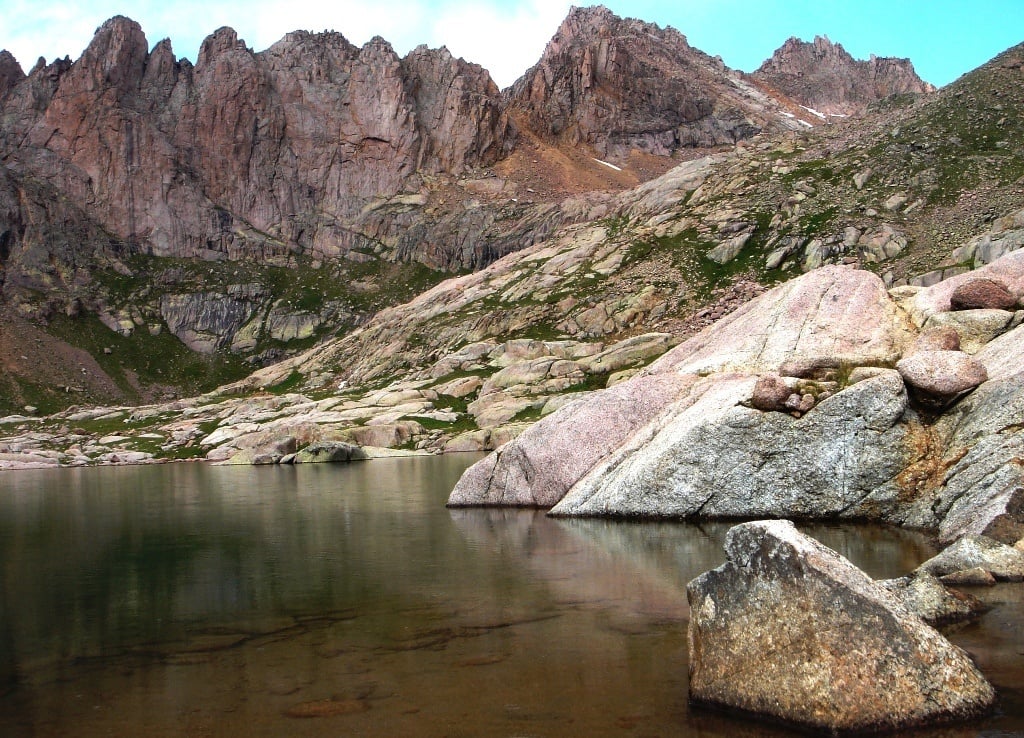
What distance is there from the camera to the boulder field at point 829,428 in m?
26.2

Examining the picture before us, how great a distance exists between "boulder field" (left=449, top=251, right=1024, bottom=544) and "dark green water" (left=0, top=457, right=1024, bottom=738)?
172cm

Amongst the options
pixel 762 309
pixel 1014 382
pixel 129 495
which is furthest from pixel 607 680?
pixel 129 495

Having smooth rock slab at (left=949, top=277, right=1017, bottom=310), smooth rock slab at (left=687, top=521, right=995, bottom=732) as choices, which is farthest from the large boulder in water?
smooth rock slab at (left=687, top=521, right=995, bottom=732)

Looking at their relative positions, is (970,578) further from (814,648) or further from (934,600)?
(814,648)

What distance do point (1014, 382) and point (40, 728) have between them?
91.9ft

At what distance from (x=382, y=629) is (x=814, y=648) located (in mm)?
9885

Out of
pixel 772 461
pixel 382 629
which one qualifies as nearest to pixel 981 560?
pixel 772 461

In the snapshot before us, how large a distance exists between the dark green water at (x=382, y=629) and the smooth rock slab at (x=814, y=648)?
2.00ft

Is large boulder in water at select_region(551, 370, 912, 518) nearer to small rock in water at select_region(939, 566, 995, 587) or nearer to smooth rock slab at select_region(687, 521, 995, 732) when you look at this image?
small rock in water at select_region(939, 566, 995, 587)

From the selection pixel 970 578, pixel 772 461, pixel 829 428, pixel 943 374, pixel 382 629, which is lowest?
pixel 382 629

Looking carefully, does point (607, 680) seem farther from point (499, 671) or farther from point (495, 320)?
point (495, 320)

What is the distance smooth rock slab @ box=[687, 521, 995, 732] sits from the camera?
1191 cm

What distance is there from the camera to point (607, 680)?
46.5 ft

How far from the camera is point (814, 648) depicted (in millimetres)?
12641
